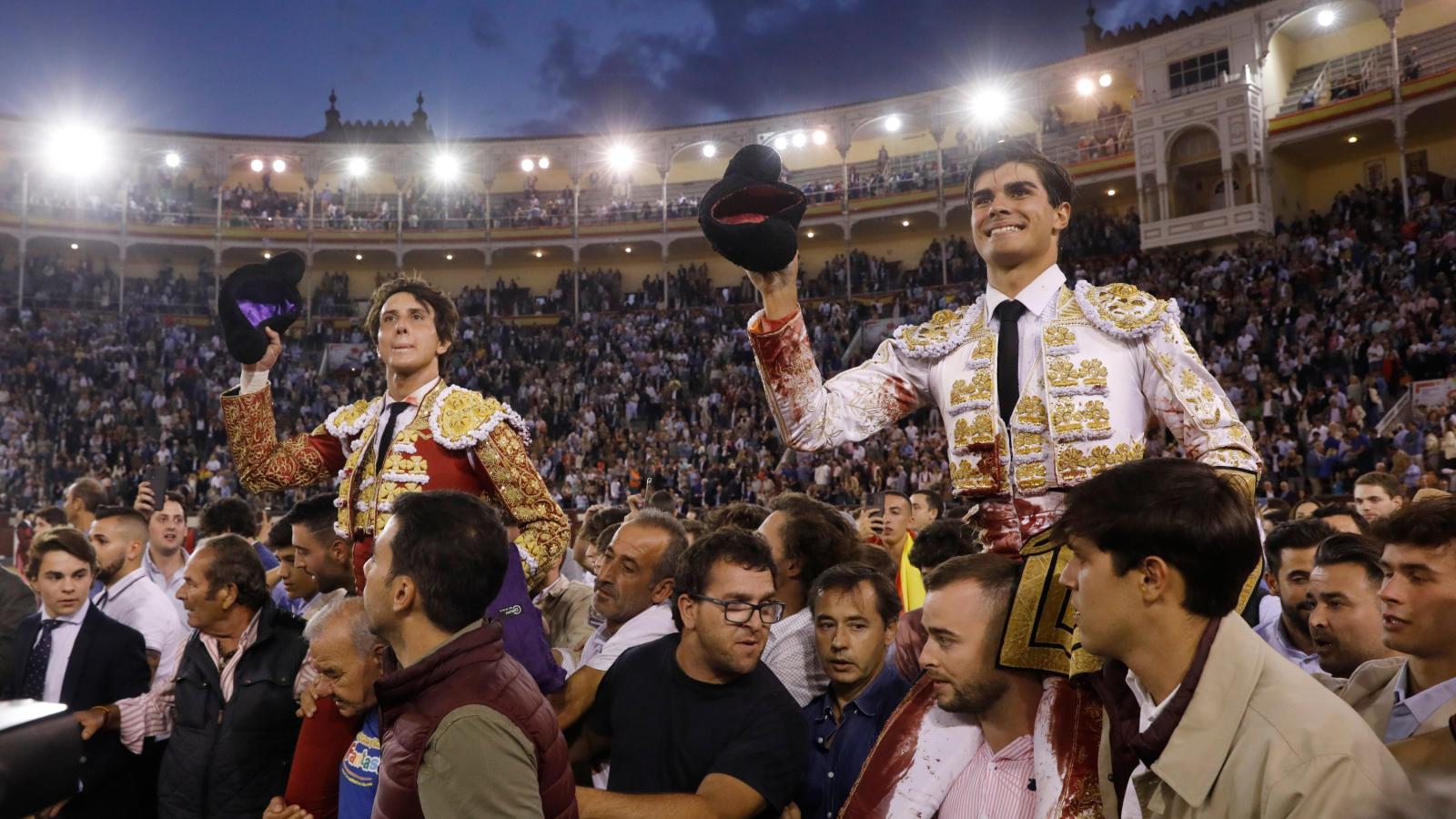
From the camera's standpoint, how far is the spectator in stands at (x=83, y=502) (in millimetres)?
7281

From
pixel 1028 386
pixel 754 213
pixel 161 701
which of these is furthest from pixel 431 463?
pixel 161 701

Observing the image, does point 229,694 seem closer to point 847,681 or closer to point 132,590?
point 132,590

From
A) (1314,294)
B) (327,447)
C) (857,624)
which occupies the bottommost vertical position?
(857,624)

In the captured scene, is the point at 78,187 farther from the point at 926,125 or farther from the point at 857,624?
the point at 857,624

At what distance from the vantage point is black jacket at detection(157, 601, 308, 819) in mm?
3809

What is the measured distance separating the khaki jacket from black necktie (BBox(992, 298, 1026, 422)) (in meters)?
0.76

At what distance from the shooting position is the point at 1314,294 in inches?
760

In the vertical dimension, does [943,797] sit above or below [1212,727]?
below

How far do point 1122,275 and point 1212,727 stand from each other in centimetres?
2309

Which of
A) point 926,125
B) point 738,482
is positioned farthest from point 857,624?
point 926,125

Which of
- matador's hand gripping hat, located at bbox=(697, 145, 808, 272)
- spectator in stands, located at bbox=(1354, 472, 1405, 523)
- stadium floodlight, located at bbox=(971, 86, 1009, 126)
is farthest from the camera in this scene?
stadium floodlight, located at bbox=(971, 86, 1009, 126)

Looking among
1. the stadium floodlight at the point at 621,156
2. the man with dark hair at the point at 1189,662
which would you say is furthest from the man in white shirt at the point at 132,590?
the stadium floodlight at the point at 621,156

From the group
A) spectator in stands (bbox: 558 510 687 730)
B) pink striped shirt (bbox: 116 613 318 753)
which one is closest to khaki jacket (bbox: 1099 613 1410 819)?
spectator in stands (bbox: 558 510 687 730)

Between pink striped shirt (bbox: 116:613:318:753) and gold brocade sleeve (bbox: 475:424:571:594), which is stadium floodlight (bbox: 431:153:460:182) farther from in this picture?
gold brocade sleeve (bbox: 475:424:571:594)
